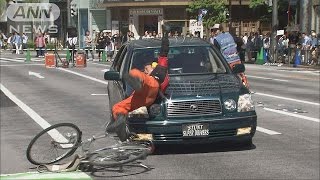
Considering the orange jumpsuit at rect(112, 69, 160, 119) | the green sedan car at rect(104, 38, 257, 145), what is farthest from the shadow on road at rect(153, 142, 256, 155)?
the orange jumpsuit at rect(112, 69, 160, 119)

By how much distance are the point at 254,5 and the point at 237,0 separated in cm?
547

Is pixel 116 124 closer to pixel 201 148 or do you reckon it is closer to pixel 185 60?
pixel 201 148

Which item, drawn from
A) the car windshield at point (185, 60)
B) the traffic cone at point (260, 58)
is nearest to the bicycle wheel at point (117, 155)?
the car windshield at point (185, 60)

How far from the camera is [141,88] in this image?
7008mm

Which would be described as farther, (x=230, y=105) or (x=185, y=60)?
(x=185, y=60)

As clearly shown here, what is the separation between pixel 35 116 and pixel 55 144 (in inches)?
245

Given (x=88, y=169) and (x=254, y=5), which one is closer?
(x=88, y=169)

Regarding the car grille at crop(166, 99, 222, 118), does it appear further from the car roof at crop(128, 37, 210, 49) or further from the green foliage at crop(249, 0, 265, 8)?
the green foliage at crop(249, 0, 265, 8)

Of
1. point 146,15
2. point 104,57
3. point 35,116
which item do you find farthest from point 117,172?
point 146,15

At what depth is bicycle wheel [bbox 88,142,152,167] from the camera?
6461mm

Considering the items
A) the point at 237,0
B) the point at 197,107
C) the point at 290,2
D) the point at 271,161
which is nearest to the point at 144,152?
the point at 197,107

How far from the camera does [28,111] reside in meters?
13.6

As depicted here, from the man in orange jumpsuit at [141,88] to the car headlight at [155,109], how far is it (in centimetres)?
37

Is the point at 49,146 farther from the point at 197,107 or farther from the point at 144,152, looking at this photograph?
the point at 197,107
